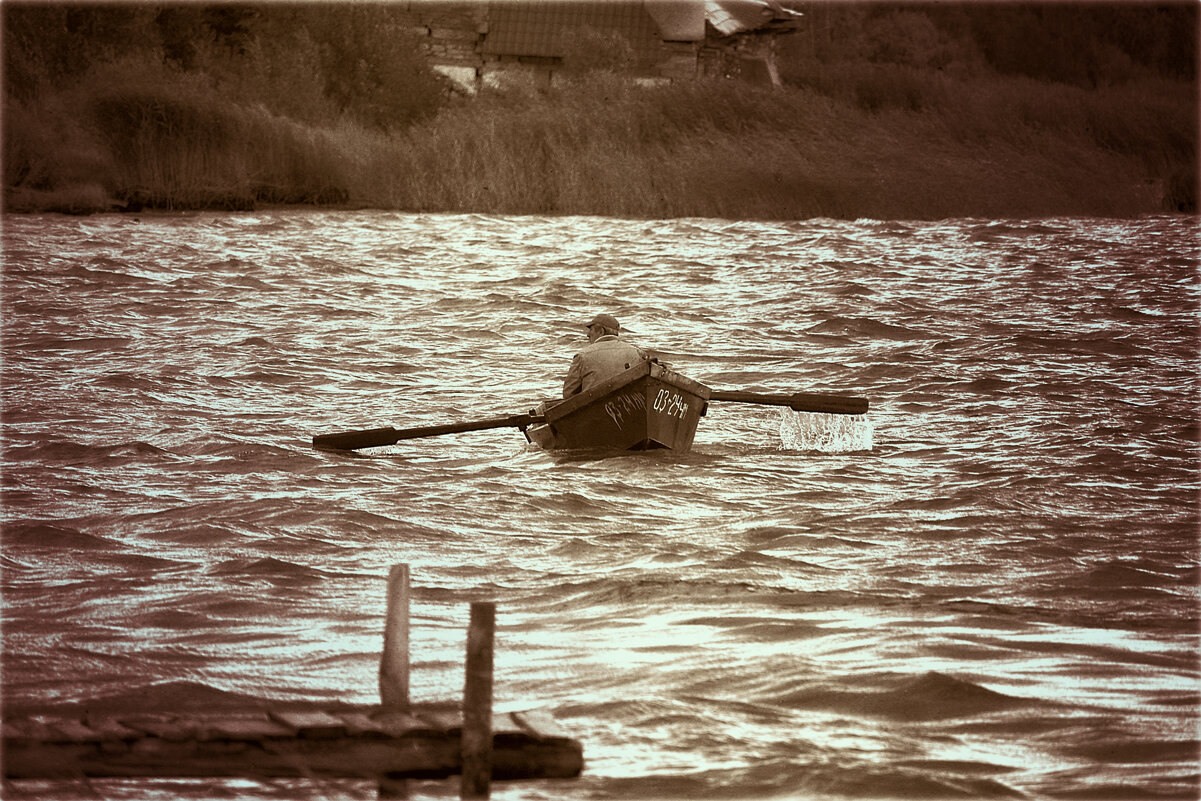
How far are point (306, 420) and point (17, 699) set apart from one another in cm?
709

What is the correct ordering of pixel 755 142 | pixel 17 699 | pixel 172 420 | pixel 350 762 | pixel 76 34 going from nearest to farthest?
pixel 350 762
pixel 17 699
pixel 172 420
pixel 755 142
pixel 76 34

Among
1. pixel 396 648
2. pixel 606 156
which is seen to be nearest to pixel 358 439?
pixel 396 648

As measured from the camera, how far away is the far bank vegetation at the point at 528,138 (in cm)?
2450

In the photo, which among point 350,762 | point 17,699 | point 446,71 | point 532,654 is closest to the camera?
point 350,762

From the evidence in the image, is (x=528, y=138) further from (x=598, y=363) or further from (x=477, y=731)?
(x=477, y=731)

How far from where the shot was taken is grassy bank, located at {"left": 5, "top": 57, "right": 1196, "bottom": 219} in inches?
960

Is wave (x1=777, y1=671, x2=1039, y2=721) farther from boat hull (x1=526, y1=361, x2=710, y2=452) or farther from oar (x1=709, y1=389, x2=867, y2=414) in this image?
oar (x1=709, y1=389, x2=867, y2=414)

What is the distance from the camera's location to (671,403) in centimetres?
1029

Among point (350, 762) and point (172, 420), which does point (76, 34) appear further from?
point (350, 762)

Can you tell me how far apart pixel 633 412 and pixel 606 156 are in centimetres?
1494

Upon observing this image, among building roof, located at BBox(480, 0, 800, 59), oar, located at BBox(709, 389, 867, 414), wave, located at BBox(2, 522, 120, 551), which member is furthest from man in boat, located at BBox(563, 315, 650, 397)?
building roof, located at BBox(480, 0, 800, 59)

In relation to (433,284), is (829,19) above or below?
above

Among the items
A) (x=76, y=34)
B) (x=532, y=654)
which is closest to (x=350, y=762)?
(x=532, y=654)

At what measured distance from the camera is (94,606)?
7.16 meters
